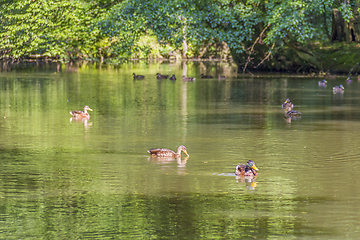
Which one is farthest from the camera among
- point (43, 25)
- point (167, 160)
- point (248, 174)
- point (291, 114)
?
point (43, 25)

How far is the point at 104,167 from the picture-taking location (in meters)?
11.6

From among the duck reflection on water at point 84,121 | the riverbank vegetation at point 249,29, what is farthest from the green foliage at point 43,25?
the duck reflection on water at point 84,121

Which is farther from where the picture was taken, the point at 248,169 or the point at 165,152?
the point at 165,152

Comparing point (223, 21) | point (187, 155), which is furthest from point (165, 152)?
point (223, 21)

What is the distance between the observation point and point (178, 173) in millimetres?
11156

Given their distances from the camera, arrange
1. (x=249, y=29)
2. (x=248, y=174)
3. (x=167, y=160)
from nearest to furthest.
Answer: (x=248, y=174) < (x=167, y=160) < (x=249, y=29)

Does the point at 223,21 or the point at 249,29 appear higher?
the point at 223,21

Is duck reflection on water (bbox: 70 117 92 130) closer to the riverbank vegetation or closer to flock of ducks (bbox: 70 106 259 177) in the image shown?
flock of ducks (bbox: 70 106 259 177)

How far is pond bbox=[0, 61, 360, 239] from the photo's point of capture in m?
8.17

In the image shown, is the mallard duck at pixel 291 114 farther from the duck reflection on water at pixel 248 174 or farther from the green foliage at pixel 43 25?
the green foliage at pixel 43 25

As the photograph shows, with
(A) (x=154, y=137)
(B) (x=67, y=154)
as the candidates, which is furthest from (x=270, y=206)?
(A) (x=154, y=137)

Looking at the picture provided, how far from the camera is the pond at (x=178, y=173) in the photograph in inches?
322

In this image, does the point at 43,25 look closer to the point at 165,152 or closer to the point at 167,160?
the point at 165,152

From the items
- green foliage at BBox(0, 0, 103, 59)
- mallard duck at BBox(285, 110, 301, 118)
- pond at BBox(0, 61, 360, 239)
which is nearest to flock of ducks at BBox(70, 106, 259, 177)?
pond at BBox(0, 61, 360, 239)
